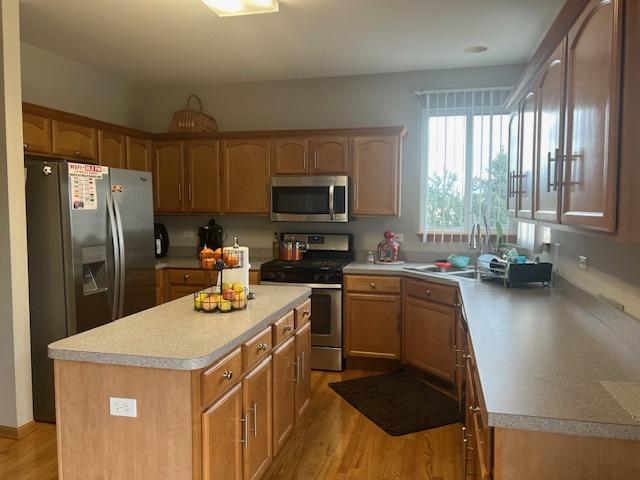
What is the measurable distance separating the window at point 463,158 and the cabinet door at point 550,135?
6.20 ft

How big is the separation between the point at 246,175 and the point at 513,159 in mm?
2391

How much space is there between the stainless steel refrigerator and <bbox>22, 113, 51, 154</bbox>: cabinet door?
27cm

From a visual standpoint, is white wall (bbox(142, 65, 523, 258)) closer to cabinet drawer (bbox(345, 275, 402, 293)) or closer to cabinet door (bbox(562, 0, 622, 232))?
cabinet drawer (bbox(345, 275, 402, 293))

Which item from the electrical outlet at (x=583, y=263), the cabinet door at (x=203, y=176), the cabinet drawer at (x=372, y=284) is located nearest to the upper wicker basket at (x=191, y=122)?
the cabinet door at (x=203, y=176)

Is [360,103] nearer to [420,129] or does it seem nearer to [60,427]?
[420,129]

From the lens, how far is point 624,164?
129 centimetres

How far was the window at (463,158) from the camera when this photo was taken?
13.5 feet

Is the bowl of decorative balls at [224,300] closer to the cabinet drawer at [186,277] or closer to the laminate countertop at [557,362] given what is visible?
the laminate countertop at [557,362]

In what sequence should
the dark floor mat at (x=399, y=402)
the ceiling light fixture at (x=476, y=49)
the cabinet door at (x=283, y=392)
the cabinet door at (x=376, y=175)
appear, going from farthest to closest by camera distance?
the cabinet door at (x=376, y=175) → the ceiling light fixture at (x=476, y=49) → the dark floor mat at (x=399, y=402) → the cabinet door at (x=283, y=392)

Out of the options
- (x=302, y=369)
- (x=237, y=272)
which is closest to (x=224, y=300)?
(x=237, y=272)

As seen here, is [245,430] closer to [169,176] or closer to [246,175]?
[246,175]

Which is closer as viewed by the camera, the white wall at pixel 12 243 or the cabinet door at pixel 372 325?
the white wall at pixel 12 243

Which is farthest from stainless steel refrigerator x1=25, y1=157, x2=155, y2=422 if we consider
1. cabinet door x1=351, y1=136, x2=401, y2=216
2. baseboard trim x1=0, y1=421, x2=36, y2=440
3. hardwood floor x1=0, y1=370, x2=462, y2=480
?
cabinet door x1=351, y1=136, x2=401, y2=216

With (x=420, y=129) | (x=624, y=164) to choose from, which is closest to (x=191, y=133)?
(x=420, y=129)
